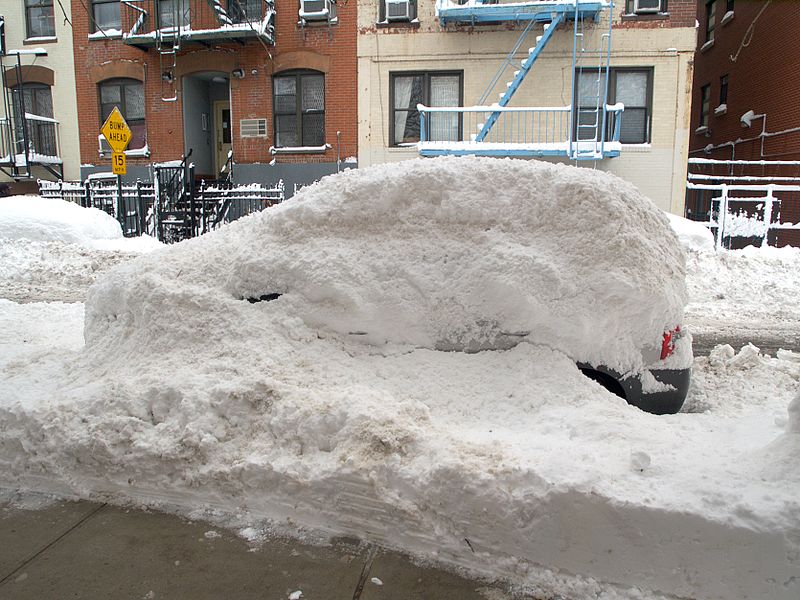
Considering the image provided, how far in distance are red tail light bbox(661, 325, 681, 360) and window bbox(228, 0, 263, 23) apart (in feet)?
53.5

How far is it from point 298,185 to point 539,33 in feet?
Result: 24.7

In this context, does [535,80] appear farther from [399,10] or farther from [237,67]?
[237,67]

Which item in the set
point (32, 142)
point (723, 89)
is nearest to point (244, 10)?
point (32, 142)

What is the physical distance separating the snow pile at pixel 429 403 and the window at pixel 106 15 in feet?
57.9

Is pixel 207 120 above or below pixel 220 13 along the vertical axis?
below

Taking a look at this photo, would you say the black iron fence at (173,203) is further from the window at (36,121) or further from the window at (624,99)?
the window at (624,99)

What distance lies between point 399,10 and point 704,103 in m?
13.3

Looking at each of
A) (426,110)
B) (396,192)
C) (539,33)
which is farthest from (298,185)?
(396,192)

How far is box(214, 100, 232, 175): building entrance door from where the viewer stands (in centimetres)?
2003

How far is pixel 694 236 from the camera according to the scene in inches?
472

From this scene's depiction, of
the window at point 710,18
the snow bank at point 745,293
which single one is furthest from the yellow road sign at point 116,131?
the window at point 710,18

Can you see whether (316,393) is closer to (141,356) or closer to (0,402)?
(141,356)

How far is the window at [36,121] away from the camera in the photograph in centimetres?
1906

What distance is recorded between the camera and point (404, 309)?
3.65 m
